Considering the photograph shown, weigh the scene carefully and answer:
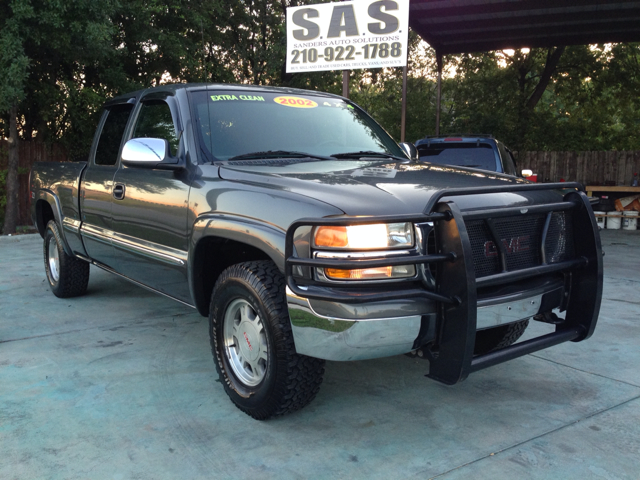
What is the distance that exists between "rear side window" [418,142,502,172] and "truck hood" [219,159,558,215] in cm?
494

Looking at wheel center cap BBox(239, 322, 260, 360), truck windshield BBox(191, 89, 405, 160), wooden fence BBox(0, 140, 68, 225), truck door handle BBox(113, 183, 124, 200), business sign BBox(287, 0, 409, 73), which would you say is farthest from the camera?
wooden fence BBox(0, 140, 68, 225)

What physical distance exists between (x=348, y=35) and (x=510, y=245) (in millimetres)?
8840

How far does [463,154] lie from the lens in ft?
28.9

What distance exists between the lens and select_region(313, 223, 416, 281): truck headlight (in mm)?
2680

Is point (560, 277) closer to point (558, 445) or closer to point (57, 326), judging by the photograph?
point (558, 445)

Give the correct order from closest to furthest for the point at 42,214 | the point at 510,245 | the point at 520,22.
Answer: the point at 510,245 → the point at 42,214 → the point at 520,22

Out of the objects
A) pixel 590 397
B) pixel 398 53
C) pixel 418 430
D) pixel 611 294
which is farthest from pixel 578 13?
pixel 418 430

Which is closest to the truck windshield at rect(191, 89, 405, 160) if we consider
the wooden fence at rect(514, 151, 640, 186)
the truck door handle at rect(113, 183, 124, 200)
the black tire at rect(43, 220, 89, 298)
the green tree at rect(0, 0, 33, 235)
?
the truck door handle at rect(113, 183, 124, 200)

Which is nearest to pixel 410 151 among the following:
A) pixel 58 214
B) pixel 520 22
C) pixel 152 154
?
pixel 152 154

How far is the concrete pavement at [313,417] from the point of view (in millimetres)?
2754

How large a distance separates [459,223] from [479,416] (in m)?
1.28

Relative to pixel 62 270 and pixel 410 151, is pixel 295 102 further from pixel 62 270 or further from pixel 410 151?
pixel 62 270

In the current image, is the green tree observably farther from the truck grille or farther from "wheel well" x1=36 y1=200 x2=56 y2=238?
the truck grille

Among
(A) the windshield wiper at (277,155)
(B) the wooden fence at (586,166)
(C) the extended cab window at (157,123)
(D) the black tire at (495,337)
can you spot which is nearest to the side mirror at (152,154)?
(C) the extended cab window at (157,123)
